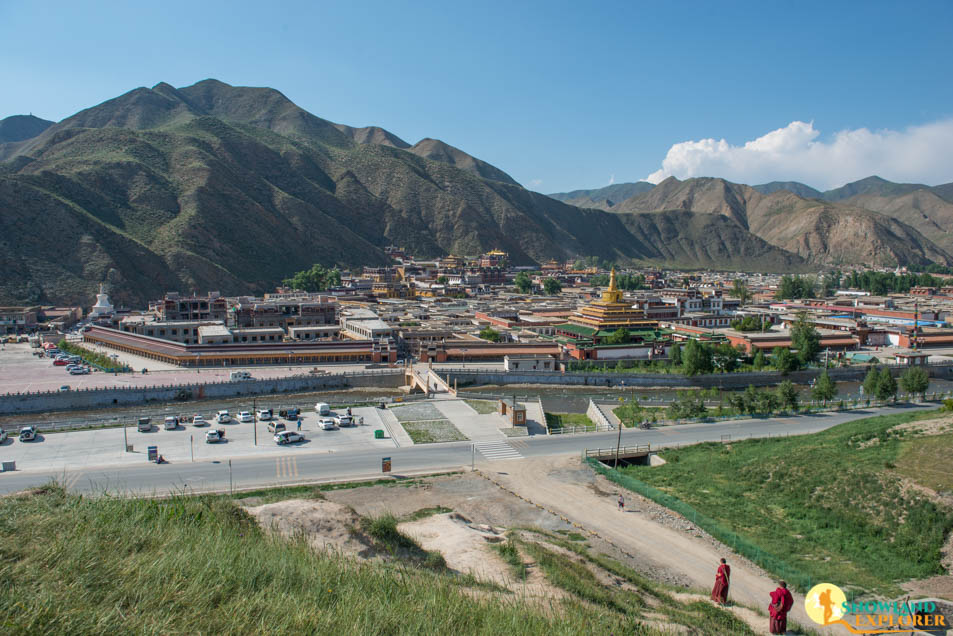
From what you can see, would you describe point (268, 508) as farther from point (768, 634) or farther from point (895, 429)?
point (895, 429)

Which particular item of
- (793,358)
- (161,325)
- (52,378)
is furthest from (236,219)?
(793,358)

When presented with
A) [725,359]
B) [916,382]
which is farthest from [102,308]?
[916,382]

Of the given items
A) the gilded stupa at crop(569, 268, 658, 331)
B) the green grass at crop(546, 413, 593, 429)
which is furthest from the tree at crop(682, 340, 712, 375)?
the green grass at crop(546, 413, 593, 429)

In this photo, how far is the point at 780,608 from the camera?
33.7 ft

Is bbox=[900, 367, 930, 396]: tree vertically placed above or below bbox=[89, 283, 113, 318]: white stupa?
below

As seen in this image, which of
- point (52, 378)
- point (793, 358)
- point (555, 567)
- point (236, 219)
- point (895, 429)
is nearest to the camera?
point (555, 567)

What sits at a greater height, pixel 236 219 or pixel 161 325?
pixel 236 219

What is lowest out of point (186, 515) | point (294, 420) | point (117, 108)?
point (294, 420)

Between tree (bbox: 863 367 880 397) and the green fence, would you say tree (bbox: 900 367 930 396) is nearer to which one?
tree (bbox: 863 367 880 397)

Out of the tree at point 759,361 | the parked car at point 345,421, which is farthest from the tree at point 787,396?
the parked car at point 345,421

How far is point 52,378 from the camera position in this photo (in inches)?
1572

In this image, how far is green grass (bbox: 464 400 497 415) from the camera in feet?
106

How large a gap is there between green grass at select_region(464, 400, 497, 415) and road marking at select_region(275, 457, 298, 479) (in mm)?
10975

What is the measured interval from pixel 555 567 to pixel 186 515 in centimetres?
718
